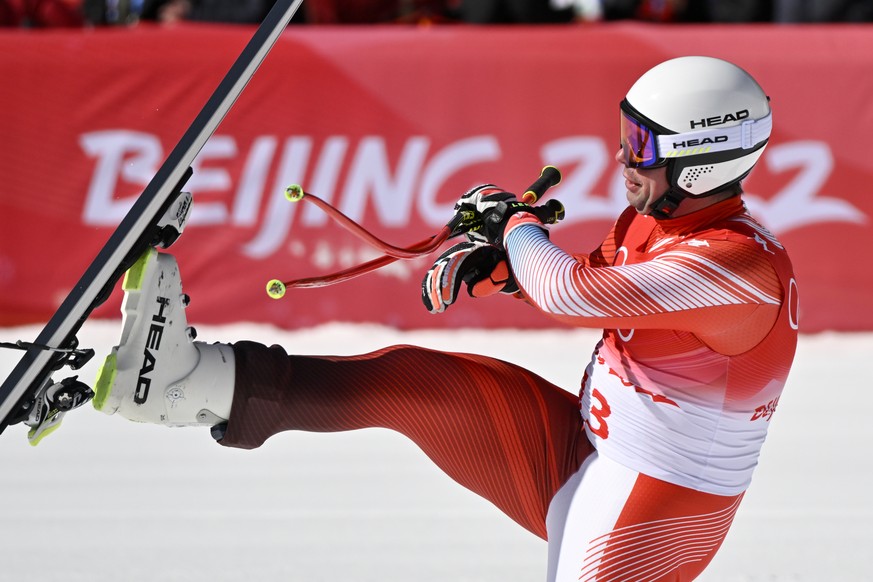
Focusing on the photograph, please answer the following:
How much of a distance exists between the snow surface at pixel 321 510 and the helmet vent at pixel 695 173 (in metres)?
1.36

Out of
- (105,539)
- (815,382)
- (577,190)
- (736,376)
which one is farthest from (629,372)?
(577,190)

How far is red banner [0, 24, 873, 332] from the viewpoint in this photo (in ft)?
19.0

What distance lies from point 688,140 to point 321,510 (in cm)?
190

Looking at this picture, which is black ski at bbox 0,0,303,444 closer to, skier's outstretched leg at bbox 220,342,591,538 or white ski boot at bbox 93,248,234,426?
white ski boot at bbox 93,248,234,426

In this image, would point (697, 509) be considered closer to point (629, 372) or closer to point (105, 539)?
point (629, 372)

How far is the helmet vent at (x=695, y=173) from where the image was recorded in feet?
7.81

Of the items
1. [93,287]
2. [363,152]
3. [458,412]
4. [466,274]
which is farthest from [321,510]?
[363,152]

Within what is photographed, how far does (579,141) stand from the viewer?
19.2 feet

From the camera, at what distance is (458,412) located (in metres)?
2.62

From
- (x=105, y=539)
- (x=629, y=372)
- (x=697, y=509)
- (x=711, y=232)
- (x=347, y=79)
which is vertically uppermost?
(x=347, y=79)

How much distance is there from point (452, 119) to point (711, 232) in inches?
141

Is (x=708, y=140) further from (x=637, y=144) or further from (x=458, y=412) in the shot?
(x=458, y=412)

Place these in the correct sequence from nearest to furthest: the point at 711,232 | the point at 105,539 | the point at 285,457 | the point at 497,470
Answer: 1. the point at 711,232
2. the point at 497,470
3. the point at 105,539
4. the point at 285,457

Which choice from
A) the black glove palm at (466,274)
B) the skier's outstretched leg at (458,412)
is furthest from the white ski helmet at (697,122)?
the skier's outstretched leg at (458,412)
